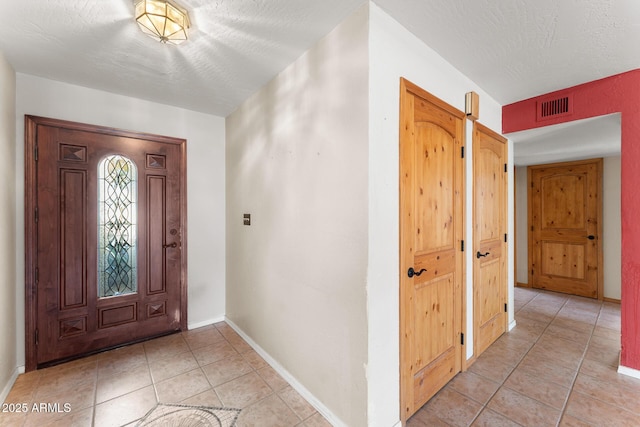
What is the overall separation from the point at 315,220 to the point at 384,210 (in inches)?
20.2

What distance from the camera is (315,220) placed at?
185 centimetres

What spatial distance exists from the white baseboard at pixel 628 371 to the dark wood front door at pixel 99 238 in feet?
13.3

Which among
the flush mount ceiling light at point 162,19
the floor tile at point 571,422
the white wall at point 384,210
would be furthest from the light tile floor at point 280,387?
the flush mount ceiling light at point 162,19

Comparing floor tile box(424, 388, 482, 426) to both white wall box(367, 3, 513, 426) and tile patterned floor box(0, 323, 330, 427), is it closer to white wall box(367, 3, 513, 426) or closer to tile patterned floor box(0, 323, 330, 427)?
white wall box(367, 3, 513, 426)

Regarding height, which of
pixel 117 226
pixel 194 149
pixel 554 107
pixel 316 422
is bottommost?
pixel 316 422

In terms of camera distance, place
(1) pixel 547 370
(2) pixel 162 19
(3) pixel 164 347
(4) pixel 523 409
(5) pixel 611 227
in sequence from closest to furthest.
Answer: (2) pixel 162 19, (4) pixel 523 409, (1) pixel 547 370, (3) pixel 164 347, (5) pixel 611 227

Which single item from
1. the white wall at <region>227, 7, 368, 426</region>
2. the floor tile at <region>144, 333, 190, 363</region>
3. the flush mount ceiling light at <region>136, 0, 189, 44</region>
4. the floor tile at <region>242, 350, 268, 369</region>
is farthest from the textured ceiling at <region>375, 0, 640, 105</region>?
the floor tile at <region>144, 333, 190, 363</region>

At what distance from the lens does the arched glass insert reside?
8.32ft

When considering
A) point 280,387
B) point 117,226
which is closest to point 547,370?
point 280,387

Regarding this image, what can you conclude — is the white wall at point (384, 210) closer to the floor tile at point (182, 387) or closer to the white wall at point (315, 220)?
the white wall at point (315, 220)

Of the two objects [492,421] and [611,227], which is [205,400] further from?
[611,227]

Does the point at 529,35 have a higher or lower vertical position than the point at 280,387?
higher

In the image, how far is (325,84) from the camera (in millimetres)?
1762

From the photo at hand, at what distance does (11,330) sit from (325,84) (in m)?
2.99
